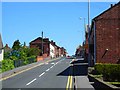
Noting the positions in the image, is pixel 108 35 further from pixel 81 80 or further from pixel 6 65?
pixel 81 80

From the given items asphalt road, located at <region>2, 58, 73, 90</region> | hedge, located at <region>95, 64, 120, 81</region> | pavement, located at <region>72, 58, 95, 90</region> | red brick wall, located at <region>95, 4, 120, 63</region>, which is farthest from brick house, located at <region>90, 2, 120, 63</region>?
asphalt road, located at <region>2, 58, 73, 90</region>

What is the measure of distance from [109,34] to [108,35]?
187 mm

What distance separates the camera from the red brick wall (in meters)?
44.8

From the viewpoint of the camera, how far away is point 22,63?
202ft

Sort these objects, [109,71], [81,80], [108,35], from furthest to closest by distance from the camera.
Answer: [108,35]
[109,71]
[81,80]

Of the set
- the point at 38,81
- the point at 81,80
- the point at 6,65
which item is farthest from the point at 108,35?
the point at 38,81

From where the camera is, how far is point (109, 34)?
45281 millimetres

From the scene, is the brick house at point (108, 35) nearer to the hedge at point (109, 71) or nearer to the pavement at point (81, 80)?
the pavement at point (81, 80)

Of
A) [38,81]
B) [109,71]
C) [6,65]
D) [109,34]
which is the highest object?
[109,34]

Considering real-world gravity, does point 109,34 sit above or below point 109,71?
above

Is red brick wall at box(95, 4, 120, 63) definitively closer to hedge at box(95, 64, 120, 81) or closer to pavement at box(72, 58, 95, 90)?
pavement at box(72, 58, 95, 90)

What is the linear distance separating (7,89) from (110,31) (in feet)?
81.7

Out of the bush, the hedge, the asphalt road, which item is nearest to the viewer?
the asphalt road

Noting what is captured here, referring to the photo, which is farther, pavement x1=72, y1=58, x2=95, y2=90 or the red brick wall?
the red brick wall
